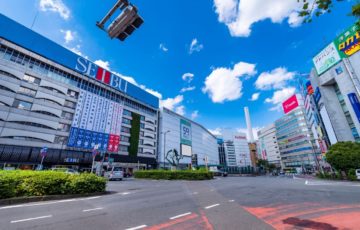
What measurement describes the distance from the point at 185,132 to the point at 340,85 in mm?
52314

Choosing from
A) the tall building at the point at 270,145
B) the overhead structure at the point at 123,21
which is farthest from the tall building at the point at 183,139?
the overhead structure at the point at 123,21

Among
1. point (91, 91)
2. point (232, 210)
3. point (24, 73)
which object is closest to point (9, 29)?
point (24, 73)

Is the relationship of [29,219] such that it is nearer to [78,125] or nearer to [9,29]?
[78,125]

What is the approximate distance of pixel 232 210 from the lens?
6.88m

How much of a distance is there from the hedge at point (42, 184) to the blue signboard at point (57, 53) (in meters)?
35.7

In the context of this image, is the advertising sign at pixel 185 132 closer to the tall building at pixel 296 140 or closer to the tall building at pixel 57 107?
the tall building at pixel 57 107

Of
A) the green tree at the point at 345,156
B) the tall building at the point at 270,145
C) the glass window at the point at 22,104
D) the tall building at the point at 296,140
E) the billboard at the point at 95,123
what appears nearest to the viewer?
the green tree at the point at 345,156

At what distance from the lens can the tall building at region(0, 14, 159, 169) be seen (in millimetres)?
29312

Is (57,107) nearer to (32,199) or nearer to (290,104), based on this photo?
(32,199)

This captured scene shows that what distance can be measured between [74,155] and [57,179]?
96.8 feet

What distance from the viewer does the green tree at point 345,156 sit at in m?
23.8

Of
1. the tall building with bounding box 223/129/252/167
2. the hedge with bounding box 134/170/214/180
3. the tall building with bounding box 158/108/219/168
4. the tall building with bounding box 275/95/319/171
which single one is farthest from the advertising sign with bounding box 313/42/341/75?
the tall building with bounding box 223/129/252/167

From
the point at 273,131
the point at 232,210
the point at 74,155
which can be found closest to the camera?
the point at 232,210

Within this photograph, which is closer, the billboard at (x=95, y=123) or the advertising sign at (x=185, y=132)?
the billboard at (x=95, y=123)
